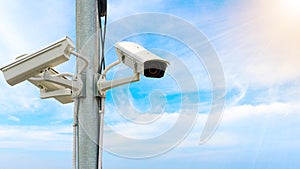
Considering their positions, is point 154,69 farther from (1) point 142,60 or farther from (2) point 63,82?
(2) point 63,82

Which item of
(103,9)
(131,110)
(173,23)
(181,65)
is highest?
(103,9)

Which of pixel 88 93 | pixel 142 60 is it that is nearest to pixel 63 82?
pixel 88 93

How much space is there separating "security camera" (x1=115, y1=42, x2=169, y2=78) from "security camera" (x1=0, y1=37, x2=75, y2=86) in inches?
6.9

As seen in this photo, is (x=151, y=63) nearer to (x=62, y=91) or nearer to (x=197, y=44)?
(x=197, y=44)

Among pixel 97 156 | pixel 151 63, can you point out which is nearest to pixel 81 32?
pixel 151 63

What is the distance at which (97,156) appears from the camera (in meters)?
1.16

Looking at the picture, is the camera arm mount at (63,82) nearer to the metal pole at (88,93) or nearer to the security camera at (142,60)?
the metal pole at (88,93)

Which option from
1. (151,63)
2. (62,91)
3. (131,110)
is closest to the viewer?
(151,63)

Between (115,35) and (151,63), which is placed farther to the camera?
(115,35)

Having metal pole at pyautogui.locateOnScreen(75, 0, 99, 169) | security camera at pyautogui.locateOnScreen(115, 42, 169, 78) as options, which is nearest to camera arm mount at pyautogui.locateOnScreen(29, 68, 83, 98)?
metal pole at pyautogui.locateOnScreen(75, 0, 99, 169)

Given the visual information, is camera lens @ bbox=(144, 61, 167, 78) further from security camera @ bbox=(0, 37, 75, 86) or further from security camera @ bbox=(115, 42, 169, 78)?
security camera @ bbox=(0, 37, 75, 86)

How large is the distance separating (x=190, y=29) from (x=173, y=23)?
0.06 metres

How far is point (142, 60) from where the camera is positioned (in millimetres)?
1015

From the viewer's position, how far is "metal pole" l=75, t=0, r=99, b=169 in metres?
1.15
